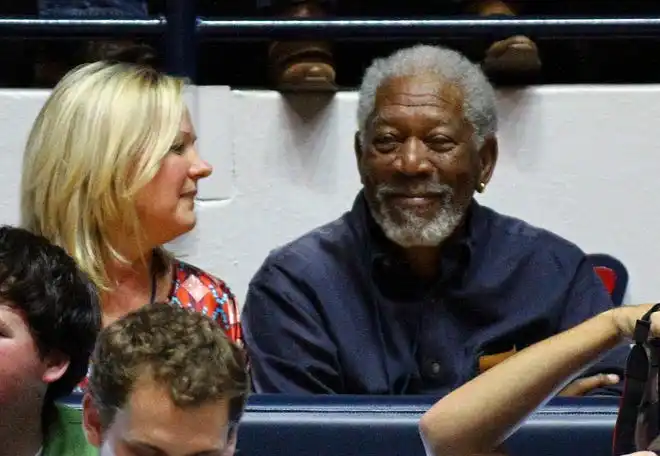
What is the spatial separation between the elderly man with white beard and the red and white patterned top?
25 millimetres

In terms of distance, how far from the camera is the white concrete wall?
98.2 inches

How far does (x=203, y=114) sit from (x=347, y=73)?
0.29 metres

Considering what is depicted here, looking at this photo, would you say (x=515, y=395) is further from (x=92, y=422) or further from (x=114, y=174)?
(x=114, y=174)

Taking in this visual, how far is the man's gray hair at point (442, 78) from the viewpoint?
7.06 feet

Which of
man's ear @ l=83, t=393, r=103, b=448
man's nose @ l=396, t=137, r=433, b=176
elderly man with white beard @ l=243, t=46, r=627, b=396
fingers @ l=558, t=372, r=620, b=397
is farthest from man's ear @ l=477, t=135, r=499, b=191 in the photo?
man's ear @ l=83, t=393, r=103, b=448

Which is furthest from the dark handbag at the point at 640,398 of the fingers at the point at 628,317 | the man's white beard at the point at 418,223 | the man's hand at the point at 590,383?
the man's white beard at the point at 418,223

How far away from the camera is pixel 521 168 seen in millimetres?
2537

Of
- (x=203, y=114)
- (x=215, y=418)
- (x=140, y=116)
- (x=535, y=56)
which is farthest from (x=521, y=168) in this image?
(x=215, y=418)

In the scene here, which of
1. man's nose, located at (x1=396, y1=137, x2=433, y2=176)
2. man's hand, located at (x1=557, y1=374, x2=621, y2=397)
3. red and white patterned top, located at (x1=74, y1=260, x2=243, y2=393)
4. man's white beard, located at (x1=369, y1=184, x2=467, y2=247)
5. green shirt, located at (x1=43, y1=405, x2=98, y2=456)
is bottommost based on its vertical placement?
man's hand, located at (x1=557, y1=374, x2=621, y2=397)

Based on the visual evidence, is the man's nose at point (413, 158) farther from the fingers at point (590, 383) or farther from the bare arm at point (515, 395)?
the bare arm at point (515, 395)

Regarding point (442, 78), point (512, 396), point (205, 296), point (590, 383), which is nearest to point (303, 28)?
point (442, 78)

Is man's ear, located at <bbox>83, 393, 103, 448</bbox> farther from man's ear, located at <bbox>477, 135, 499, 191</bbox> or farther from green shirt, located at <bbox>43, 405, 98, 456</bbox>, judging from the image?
man's ear, located at <bbox>477, 135, 499, 191</bbox>

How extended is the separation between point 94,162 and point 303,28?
22.4 inches

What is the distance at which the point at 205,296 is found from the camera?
2.01 metres
